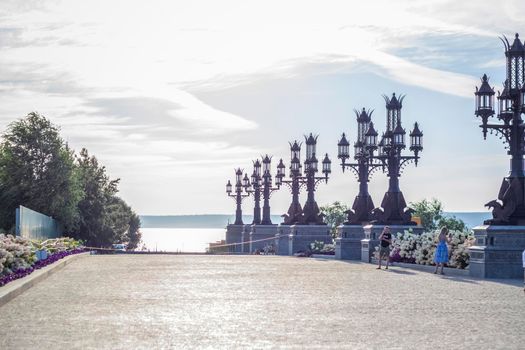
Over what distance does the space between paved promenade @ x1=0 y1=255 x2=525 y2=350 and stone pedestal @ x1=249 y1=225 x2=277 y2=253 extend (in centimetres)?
4433

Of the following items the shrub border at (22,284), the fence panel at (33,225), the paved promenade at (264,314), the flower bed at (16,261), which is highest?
the fence panel at (33,225)

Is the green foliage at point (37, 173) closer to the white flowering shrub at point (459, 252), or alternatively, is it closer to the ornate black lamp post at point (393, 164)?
the ornate black lamp post at point (393, 164)

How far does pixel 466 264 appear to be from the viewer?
28781 mm

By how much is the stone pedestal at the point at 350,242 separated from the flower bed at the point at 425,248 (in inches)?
205

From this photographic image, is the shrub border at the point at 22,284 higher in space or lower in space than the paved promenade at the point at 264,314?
higher

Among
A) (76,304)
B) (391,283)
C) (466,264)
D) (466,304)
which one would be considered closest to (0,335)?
(76,304)

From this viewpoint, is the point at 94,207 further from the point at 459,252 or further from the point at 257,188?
the point at 459,252

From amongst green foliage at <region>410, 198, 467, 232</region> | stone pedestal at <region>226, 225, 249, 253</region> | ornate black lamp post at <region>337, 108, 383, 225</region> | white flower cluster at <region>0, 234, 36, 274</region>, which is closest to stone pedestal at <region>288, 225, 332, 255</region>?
ornate black lamp post at <region>337, 108, 383, 225</region>

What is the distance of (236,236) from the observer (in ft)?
277

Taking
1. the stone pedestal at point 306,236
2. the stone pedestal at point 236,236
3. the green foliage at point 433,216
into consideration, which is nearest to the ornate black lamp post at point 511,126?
the stone pedestal at point 306,236

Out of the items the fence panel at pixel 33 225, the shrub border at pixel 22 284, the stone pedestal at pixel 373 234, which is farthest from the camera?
the stone pedestal at pixel 373 234

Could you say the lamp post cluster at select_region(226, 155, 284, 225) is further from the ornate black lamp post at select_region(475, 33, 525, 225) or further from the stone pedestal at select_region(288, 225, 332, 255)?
the ornate black lamp post at select_region(475, 33, 525, 225)

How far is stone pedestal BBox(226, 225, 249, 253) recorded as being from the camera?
8025 cm

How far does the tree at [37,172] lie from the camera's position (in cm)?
5684
